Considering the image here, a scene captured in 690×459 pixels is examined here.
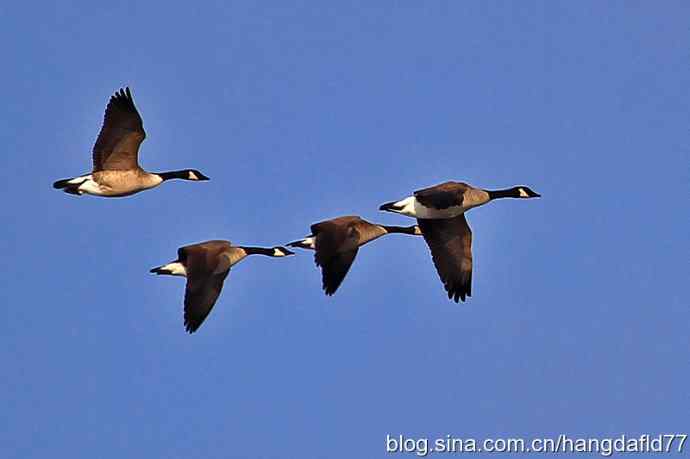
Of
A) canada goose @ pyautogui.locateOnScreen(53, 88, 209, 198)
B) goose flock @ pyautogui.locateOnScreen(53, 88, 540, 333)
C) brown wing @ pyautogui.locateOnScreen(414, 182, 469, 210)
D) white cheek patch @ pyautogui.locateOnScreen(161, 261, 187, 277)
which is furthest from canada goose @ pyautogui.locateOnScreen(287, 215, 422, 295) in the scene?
canada goose @ pyautogui.locateOnScreen(53, 88, 209, 198)

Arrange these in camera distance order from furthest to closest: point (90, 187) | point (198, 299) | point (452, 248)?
point (452, 248) → point (90, 187) → point (198, 299)

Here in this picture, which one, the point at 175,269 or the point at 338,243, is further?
the point at 175,269

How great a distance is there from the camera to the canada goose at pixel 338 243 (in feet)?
93.1

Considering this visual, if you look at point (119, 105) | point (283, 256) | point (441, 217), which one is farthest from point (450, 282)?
point (119, 105)

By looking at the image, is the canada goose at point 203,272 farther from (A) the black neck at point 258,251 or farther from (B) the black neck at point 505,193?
(B) the black neck at point 505,193

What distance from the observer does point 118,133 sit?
28.6 meters

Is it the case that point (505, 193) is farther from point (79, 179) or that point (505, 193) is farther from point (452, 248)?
point (79, 179)

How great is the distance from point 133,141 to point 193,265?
2.09m

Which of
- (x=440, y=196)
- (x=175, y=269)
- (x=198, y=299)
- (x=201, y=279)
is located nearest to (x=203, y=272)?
(x=201, y=279)

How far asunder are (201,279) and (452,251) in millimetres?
4061

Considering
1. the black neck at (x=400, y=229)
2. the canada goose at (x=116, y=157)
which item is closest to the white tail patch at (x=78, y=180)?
the canada goose at (x=116, y=157)

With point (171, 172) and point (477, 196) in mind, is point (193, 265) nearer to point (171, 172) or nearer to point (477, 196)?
point (171, 172)

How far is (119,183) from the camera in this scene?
28.8 m

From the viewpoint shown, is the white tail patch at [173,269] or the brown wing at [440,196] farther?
the white tail patch at [173,269]
